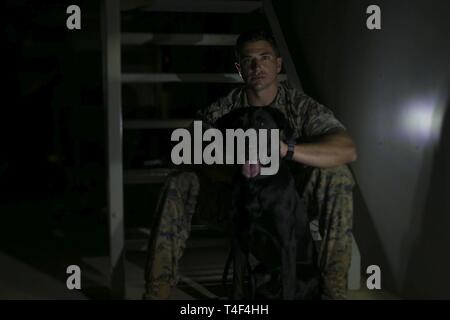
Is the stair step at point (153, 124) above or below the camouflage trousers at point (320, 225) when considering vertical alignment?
above

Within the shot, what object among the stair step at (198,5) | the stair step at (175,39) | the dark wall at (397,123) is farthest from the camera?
the stair step at (198,5)

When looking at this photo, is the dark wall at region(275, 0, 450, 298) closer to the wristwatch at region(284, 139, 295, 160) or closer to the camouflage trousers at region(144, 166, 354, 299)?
the camouflage trousers at region(144, 166, 354, 299)

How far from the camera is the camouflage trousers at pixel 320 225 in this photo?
2201 mm

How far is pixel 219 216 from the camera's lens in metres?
2.32

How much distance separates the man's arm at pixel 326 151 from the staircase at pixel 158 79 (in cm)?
74

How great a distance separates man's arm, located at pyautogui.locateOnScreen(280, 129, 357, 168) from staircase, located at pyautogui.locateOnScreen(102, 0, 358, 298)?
0.74 m

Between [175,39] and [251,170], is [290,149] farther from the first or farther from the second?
[175,39]

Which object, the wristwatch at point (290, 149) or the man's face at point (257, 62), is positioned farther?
the man's face at point (257, 62)

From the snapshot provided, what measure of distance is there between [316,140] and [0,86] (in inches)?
152

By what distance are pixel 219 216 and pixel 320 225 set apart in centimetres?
39

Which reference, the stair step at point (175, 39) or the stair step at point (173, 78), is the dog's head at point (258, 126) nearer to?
the stair step at point (173, 78)

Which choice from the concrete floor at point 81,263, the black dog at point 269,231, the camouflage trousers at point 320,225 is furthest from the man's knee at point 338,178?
the concrete floor at point 81,263

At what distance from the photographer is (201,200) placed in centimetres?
232

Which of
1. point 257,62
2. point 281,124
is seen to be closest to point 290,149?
point 281,124
